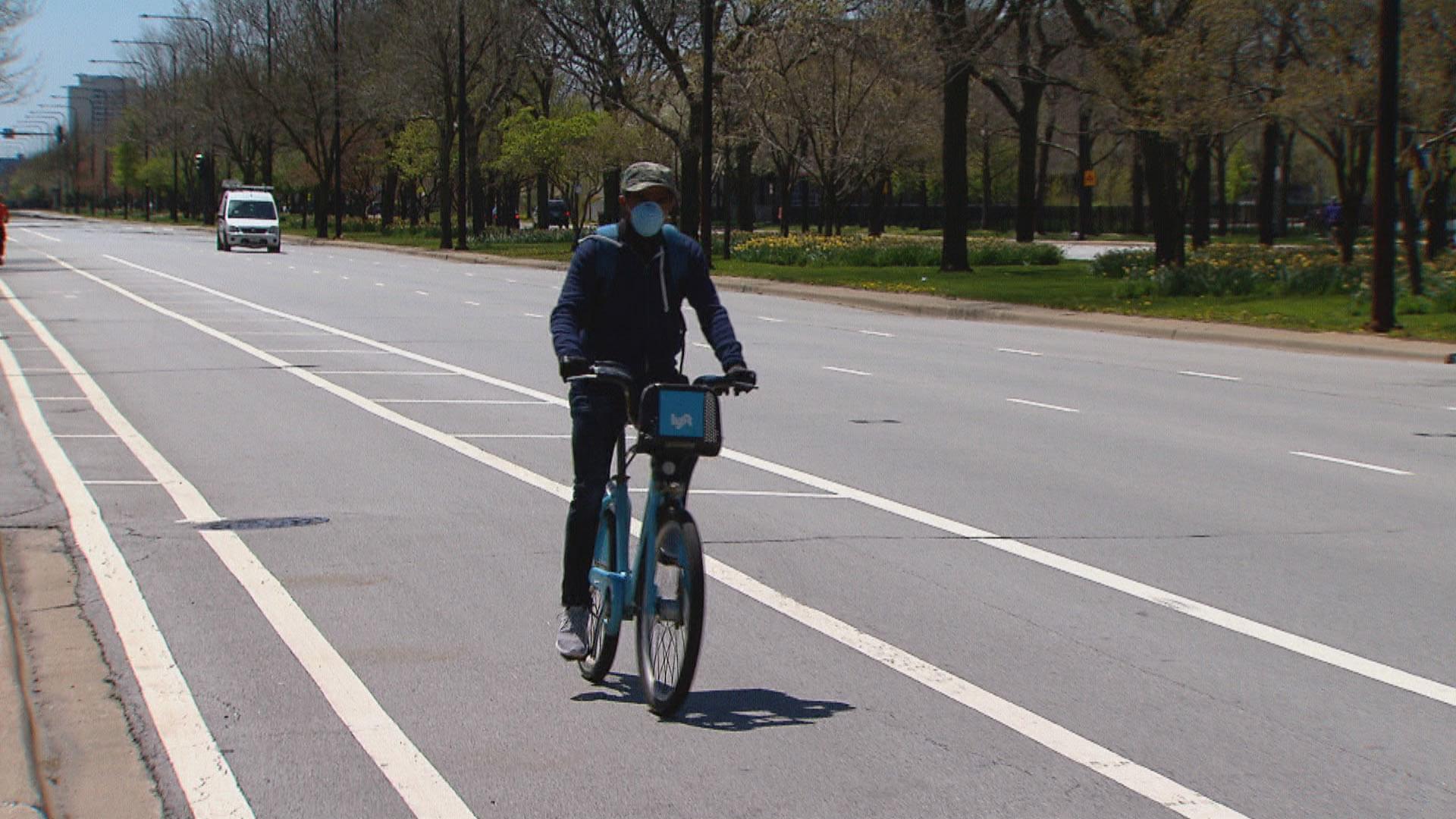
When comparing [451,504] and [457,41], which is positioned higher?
[457,41]

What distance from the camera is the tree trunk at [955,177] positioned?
138 ft

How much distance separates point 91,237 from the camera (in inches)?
3140

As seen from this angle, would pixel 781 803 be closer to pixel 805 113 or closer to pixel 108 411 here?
pixel 108 411

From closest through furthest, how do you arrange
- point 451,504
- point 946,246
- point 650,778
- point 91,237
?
point 650,778 → point 451,504 → point 946,246 → point 91,237

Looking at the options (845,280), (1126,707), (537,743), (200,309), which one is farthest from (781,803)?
(845,280)

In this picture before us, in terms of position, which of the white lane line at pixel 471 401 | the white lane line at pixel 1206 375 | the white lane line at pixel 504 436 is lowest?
the white lane line at pixel 504 436

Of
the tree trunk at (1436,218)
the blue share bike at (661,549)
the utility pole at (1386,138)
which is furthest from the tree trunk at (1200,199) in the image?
the blue share bike at (661,549)

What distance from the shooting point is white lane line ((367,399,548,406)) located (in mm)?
15969

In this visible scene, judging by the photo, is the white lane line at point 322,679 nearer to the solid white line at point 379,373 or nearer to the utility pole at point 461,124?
the solid white line at point 379,373

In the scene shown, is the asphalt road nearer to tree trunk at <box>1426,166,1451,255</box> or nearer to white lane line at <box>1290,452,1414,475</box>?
white lane line at <box>1290,452,1414,475</box>

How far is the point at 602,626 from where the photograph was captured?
6660 mm

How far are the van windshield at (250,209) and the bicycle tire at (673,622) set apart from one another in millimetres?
58666

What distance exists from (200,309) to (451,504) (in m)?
20.4

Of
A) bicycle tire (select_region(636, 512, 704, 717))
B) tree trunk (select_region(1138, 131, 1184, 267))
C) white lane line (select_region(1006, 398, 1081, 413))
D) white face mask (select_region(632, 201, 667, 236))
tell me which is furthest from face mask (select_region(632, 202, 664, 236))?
tree trunk (select_region(1138, 131, 1184, 267))
